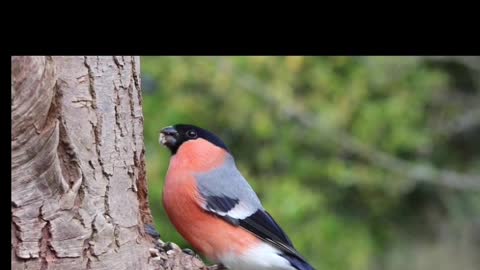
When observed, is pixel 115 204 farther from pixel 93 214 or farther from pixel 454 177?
pixel 454 177

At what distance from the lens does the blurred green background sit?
6484 mm

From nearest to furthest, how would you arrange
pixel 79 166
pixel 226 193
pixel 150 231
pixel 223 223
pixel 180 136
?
pixel 79 166 < pixel 150 231 < pixel 223 223 < pixel 226 193 < pixel 180 136

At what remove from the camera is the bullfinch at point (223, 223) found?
345 cm

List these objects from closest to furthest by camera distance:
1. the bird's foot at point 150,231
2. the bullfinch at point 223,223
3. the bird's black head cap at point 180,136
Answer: the bird's foot at point 150,231 < the bullfinch at point 223,223 < the bird's black head cap at point 180,136

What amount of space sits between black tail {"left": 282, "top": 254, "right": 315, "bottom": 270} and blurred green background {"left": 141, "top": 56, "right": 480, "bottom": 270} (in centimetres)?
269

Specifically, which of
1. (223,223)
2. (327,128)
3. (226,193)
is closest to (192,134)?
(226,193)

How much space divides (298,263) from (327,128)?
3.23m

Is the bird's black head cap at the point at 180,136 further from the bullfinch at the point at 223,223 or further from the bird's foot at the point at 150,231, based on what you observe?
the bird's foot at the point at 150,231

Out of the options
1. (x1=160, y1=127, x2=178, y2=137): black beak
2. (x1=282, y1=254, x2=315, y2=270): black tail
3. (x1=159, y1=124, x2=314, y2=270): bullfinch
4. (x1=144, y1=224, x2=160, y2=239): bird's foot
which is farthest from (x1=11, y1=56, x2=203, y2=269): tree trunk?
(x1=160, y1=127, x2=178, y2=137): black beak

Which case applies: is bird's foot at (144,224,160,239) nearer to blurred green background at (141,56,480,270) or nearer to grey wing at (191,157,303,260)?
grey wing at (191,157,303,260)

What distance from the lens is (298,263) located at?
3.50 m

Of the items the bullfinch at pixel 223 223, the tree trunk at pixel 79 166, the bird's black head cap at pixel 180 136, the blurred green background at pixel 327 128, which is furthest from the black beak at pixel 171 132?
the blurred green background at pixel 327 128

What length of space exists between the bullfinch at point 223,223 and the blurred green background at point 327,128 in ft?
8.45

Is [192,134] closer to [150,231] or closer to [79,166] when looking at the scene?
[150,231]
